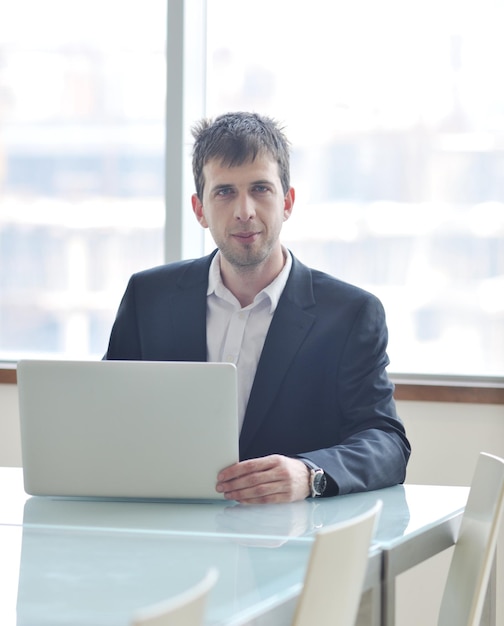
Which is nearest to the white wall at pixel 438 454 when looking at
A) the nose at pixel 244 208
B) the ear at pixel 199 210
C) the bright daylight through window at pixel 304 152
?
the bright daylight through window at pixel 304 152

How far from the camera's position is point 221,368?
6.21 ft

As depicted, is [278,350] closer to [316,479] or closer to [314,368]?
[314,368]

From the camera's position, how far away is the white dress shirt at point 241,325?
2.51 m

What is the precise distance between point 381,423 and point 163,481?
0.58 metres

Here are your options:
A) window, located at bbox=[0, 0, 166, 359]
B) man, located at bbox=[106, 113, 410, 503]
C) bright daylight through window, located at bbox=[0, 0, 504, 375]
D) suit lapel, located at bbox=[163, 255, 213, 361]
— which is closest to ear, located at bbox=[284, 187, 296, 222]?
man, located at bbox=[106, 113, 410, 503]

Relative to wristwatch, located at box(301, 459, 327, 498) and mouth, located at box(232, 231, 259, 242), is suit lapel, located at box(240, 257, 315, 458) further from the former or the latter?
wristwatch, located at box(301, 459, 327, 498)

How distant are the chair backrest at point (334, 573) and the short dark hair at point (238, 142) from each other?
1267mm

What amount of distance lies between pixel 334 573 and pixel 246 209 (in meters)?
1.29

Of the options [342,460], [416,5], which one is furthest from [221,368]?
[416,5]

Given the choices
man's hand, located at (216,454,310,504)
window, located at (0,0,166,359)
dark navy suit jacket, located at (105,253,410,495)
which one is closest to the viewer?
man's hand, located at (216,454,310,504)

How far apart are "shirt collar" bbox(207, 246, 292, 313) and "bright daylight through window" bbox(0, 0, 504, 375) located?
1.05 metres

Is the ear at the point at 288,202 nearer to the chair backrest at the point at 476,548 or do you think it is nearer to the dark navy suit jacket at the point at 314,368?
the dark navy suit jacket at the point at 314,368

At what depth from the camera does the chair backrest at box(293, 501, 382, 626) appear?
1.23 metres

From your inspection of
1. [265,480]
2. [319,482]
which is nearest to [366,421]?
[319,482]
